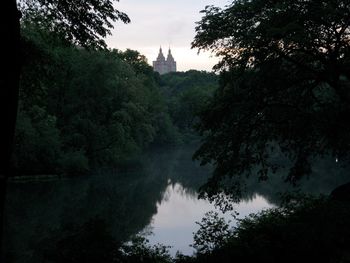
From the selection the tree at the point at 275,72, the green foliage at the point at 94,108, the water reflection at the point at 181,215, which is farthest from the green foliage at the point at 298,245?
the green foliage at the point at 94,108

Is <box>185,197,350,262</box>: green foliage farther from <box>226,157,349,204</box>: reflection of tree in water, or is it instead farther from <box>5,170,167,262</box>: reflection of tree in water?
<box>226,157,349,204</box>: reflection of tree in water

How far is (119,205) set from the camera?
30.5 m

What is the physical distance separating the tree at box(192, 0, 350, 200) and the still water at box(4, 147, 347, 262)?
19.2 ft

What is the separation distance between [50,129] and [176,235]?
844 inches

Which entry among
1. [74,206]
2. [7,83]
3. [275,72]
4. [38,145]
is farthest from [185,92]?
[7,83]

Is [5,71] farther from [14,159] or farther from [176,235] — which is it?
[14,159]

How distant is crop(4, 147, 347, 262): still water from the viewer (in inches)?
795

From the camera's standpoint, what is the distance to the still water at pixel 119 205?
66.2ft

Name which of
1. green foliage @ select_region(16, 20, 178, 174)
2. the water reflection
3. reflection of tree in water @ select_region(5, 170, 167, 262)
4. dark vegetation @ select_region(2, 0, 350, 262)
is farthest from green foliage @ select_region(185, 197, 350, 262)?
green foliage @ select_region(16, 20, 178, 174)

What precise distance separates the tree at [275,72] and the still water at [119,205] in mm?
5866

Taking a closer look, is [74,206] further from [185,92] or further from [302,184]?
[185,92]

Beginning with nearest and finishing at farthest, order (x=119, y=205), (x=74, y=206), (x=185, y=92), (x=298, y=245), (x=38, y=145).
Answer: (x=298, y=245)
(x=74, y=206)
(x=119, y=205)
(x=38, y=145)
(x=185, y=92)

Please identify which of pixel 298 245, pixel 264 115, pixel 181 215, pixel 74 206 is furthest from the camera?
pixel 74 206

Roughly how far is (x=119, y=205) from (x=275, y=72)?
18.8 metres
